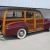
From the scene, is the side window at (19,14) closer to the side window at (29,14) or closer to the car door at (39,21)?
the side window at (29,14)


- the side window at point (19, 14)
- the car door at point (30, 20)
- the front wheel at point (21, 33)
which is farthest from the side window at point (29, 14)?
the front wheel at point (21, 33)

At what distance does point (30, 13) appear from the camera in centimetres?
914

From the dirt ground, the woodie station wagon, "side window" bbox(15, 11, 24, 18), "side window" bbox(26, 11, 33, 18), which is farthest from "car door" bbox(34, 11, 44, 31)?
the dirt ground

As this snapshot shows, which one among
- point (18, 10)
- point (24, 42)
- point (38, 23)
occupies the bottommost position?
point (24, 42)

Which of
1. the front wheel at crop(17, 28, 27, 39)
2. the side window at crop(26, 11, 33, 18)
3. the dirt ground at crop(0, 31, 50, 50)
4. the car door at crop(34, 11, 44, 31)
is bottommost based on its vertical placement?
the dirt ground at crop(0, 31, 50, 50)

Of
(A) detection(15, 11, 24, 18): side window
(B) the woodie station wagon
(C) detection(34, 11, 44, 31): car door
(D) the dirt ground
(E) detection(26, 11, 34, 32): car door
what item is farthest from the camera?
(C) detection(34, 11, 44, 31): car door

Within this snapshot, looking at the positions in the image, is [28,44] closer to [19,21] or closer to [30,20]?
[19,21]

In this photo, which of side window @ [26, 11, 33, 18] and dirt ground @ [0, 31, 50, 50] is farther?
side window @ [26, 11, 33, 18]

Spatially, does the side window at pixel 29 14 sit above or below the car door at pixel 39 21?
above

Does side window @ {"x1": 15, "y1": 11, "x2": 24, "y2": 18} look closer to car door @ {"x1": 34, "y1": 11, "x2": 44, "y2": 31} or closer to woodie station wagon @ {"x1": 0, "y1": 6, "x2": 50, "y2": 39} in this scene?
woodie station wagon @ {"x1": 0, "y1": 6, "x2": 50, "y2": 39}
